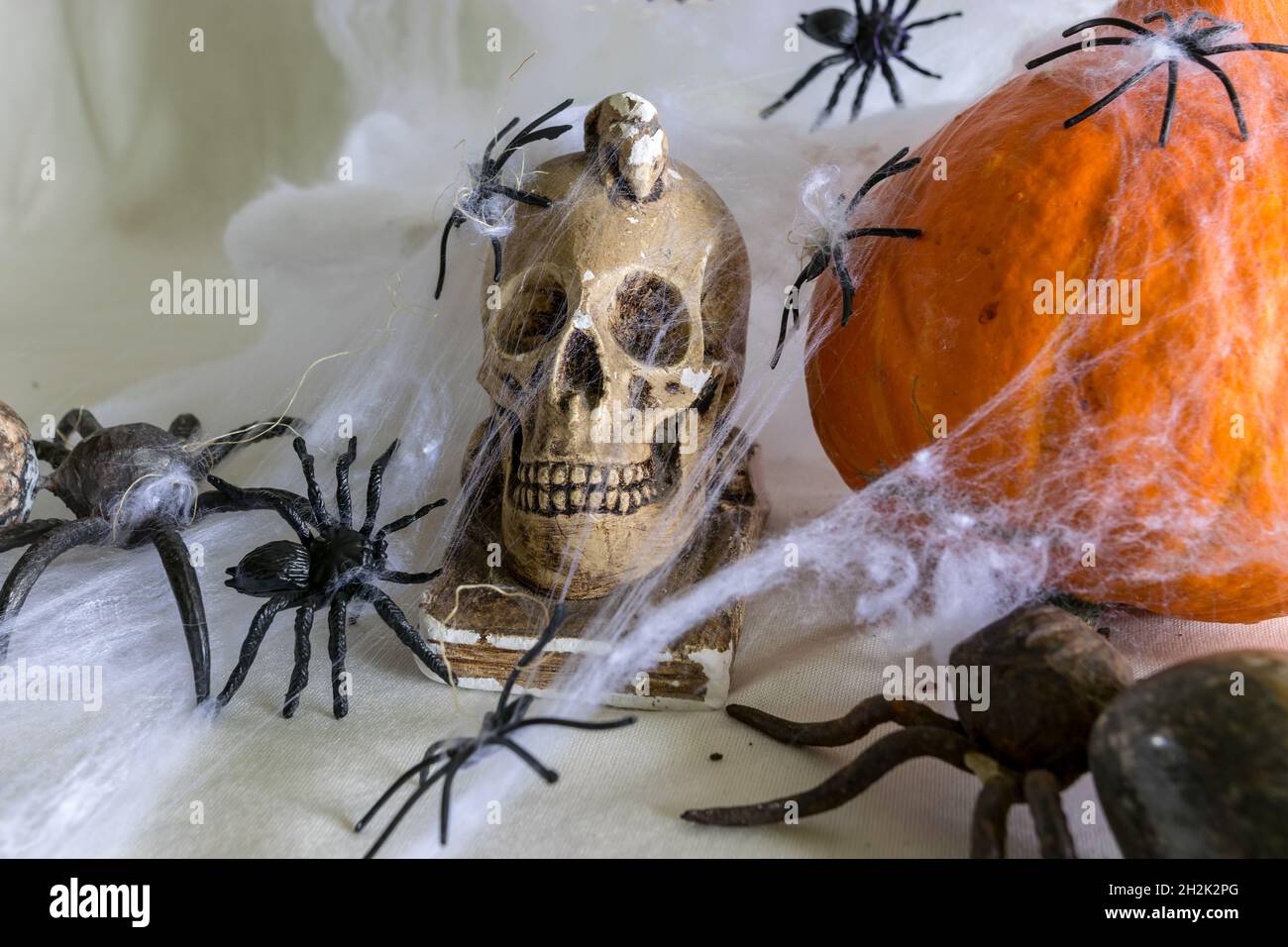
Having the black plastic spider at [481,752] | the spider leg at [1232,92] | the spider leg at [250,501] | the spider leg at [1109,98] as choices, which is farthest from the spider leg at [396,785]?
the spider leg at [1232,92]

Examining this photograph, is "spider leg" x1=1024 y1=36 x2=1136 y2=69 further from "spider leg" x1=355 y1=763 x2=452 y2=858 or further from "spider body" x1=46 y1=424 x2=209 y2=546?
"spider body" x1=46 y1=424 x2=209 y2=546

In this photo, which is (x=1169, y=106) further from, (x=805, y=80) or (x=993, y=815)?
(x=993, y=815)

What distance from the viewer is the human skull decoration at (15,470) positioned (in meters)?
1.66

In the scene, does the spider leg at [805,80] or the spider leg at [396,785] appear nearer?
the spider leg at [396,785]

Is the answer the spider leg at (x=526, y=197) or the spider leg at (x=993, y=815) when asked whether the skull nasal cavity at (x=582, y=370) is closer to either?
the spider leg at (x=526, y=197)

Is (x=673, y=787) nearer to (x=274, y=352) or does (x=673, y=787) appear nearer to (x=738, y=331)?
(x=738, y=331)

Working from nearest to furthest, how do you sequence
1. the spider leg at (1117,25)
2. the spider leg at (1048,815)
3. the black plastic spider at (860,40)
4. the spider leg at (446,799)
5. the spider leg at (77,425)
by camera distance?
the spider leg at (1048,815)
the spider leg at (446,799)
the spider leg at (1117,25)
the black plastic spider at (860,40)
the spider leg at (77,425)

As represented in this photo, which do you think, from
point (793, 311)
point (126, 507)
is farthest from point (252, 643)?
point (793, 311)

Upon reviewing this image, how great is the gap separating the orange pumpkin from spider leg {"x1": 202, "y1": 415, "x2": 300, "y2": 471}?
904 mm

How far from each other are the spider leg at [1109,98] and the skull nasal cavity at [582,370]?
63cm

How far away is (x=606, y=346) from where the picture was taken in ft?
4.89

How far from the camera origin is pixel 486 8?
2.21m

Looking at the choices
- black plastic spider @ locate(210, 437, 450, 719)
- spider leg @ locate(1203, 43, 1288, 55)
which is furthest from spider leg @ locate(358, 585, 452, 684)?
spider leg @ locate(1203, 43, 1288, 55)

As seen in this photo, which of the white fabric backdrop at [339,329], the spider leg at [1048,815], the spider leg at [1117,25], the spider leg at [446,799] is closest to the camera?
the spider leg at [1048,815]
